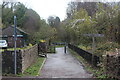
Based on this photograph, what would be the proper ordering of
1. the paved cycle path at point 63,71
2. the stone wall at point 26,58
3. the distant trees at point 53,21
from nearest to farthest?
1. the paved cycle path at point 63,71
2. the stone wall at point 26,58
3. the distant trees at point 53,21

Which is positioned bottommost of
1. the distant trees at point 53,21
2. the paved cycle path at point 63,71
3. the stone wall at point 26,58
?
the paved cycle path at point 63,71

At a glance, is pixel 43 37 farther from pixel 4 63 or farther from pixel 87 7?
pixel 4 63

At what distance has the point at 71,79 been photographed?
6645 millimetres

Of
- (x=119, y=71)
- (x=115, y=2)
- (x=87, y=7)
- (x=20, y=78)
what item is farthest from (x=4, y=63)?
(x=87, y=7)

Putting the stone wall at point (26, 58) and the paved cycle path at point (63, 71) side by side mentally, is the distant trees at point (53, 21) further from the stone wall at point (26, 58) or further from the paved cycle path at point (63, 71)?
the stone wall at point (26, 58)

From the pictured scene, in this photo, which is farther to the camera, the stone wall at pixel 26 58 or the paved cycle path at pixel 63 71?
the stone wall at pixel 26 58

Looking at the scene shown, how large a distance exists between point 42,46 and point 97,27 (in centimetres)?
719

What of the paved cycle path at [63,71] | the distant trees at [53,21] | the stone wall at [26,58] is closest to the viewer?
the paved cycle path at [63,71]

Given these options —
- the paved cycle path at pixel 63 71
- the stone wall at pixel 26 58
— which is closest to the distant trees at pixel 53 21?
the paved cycle path at pixel 63 71

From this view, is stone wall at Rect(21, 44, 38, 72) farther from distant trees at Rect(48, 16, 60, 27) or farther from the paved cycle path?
distant trees at Rect(48, 16, 60, 27)

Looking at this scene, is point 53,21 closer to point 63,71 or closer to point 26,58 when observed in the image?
point 26,58

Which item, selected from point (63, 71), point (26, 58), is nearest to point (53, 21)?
point (26, 58)

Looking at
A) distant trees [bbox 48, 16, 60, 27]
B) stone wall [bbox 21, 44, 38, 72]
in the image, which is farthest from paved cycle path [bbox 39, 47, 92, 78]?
distant trees [bbox 48, 16, 60, 27]

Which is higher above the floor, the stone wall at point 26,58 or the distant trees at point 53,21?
the distant trees at point 53,21
